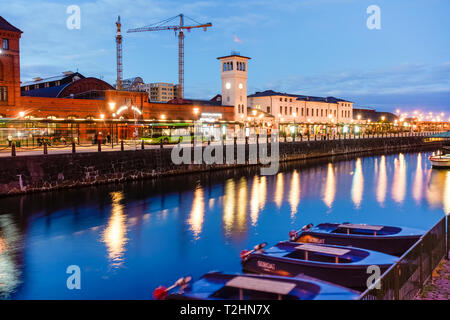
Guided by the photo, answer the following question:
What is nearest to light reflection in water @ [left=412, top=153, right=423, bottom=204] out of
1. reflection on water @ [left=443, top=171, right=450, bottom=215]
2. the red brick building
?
reflection on water @ [left=443, top=171, right=450, bottom=215]

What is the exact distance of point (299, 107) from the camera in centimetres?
9744

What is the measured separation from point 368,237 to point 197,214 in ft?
39.1

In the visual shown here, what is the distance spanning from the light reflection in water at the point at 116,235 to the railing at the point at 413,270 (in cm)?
1009

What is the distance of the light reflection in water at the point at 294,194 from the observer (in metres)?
26.1

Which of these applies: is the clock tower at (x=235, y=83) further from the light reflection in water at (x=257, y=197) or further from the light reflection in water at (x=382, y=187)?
the light reflection in water at (x=257, y=197)

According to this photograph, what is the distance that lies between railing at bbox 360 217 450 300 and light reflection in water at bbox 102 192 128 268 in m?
10.1

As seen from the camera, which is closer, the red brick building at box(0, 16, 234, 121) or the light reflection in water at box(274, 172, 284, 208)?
the light reflection in water at box(274, 172, 284, 208)

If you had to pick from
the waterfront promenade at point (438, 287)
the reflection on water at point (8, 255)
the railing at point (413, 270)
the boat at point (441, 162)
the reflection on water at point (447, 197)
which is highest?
the boat at point (441, 162)

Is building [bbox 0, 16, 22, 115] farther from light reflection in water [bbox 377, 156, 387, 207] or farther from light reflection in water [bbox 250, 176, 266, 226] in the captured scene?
light reflection in water [bbox 377, 156, 387, 207]

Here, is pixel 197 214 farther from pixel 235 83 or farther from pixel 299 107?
pixel 299 107

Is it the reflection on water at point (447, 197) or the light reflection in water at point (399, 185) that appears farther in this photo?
the light reflection in water at point (399, 185)

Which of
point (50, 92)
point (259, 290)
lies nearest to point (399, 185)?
point (259, 290)

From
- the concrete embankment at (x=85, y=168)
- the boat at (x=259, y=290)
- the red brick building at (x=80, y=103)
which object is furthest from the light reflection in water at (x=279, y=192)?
the red brick building at (x=80, y=103)

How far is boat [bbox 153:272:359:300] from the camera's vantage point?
934cm
